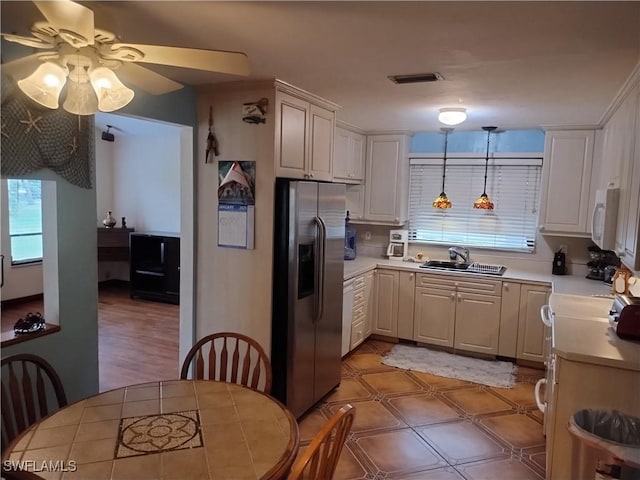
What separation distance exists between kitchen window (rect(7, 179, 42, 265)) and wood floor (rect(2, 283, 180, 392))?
0.65 m

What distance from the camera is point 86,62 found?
1554mm

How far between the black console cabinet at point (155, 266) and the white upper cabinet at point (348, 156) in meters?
2.79

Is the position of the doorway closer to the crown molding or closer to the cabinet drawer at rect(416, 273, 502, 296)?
the cabinet drawer at rect(416, 273, 502, 296)

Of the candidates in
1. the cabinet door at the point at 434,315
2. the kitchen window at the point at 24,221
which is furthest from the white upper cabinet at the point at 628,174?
the kitchen window at the point at 24,221

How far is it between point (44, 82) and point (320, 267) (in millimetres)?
2093

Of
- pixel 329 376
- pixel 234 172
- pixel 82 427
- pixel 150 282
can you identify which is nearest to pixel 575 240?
pixel 329 376

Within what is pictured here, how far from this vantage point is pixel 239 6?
1694 millimetres

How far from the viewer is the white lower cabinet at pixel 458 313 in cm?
441

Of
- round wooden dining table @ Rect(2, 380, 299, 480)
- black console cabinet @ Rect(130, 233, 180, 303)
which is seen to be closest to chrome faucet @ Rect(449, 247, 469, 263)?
round wooden dining table @ Rect(2, 380, 299, 480)

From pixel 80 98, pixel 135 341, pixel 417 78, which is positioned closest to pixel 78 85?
pixel 80 98

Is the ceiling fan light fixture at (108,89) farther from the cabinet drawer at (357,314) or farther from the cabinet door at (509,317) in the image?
the cabinet door at (509,317)

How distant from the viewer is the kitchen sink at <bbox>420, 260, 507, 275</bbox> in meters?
4.59

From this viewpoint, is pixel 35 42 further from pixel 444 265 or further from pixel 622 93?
pixel 444 265

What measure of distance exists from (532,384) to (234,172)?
3.08m
